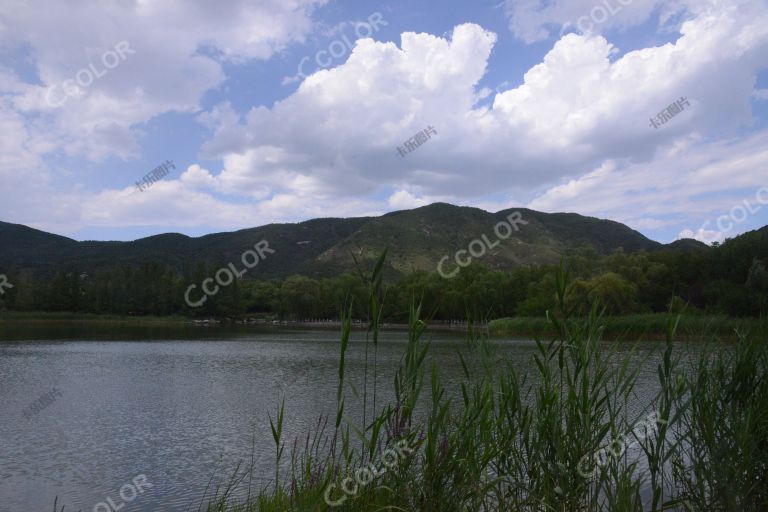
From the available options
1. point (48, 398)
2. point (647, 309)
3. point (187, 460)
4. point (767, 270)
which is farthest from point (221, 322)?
point (187, 460)

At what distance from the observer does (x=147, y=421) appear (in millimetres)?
16016

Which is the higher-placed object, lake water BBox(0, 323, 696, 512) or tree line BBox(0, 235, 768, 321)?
tree line BBox(0, 235, 768, 321)

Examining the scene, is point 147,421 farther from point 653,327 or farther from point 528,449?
point 653,327

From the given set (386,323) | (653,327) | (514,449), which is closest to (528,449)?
(514,449)

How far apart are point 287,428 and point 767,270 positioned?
55224 mm

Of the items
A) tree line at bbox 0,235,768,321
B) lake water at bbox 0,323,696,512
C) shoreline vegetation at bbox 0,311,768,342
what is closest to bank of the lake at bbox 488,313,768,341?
shoreline vegetation at bbox 0,311,768,342

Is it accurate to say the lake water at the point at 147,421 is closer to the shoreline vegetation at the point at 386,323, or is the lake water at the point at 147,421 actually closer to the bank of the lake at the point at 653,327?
the bank of the lake at the point at 653,327

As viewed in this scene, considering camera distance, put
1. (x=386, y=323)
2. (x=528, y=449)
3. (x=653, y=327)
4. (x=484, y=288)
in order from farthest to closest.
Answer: (x=484, y=288) → (x=386, y=323) → (x=653, y=327) → (x=528, y=449)

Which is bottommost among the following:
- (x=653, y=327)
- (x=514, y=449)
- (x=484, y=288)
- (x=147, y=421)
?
(x=147, y=421)

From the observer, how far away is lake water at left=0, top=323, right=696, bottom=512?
10.2 m

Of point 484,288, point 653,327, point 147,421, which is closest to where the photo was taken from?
point 147,421

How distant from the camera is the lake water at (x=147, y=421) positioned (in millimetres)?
10195

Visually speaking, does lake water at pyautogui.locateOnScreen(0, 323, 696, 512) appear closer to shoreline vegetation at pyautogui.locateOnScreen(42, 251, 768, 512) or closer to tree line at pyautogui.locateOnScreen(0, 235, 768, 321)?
shoreline vegetation at pyautogui.locateOnScreen(42, 251, 768, 512)

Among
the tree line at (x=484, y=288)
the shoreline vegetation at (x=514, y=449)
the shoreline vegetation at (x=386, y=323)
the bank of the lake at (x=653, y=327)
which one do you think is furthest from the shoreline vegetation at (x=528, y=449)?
the tree line at (x=484, y=288)
